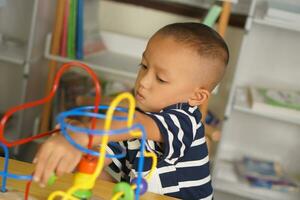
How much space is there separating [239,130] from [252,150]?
0.12 m

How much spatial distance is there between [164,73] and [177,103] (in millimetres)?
91

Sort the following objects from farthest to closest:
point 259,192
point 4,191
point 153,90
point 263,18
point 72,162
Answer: point 259,192
point 263,18
point 153,90
point 4,191
point 72,162

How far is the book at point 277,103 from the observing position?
81.0 inches

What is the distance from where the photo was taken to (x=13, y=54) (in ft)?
7.29

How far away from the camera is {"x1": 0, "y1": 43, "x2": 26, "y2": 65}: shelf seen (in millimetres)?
2139

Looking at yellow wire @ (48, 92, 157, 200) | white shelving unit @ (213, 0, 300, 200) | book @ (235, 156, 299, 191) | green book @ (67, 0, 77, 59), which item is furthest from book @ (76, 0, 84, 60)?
yellow wire @ (48, 92, 157, 200)

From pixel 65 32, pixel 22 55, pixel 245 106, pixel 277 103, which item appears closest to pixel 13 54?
pixel 22 55

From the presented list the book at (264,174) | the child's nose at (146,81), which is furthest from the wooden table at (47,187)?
the book at (264,174)

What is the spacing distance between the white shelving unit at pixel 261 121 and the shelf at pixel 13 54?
37.2 inches

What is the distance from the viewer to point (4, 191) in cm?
81

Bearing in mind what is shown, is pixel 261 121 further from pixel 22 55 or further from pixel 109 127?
pixel 109 127

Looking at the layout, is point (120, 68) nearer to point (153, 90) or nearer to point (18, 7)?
point (18, 7)

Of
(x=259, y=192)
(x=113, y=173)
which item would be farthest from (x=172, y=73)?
(x=259, y=192)

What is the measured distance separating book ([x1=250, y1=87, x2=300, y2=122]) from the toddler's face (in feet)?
3.77
